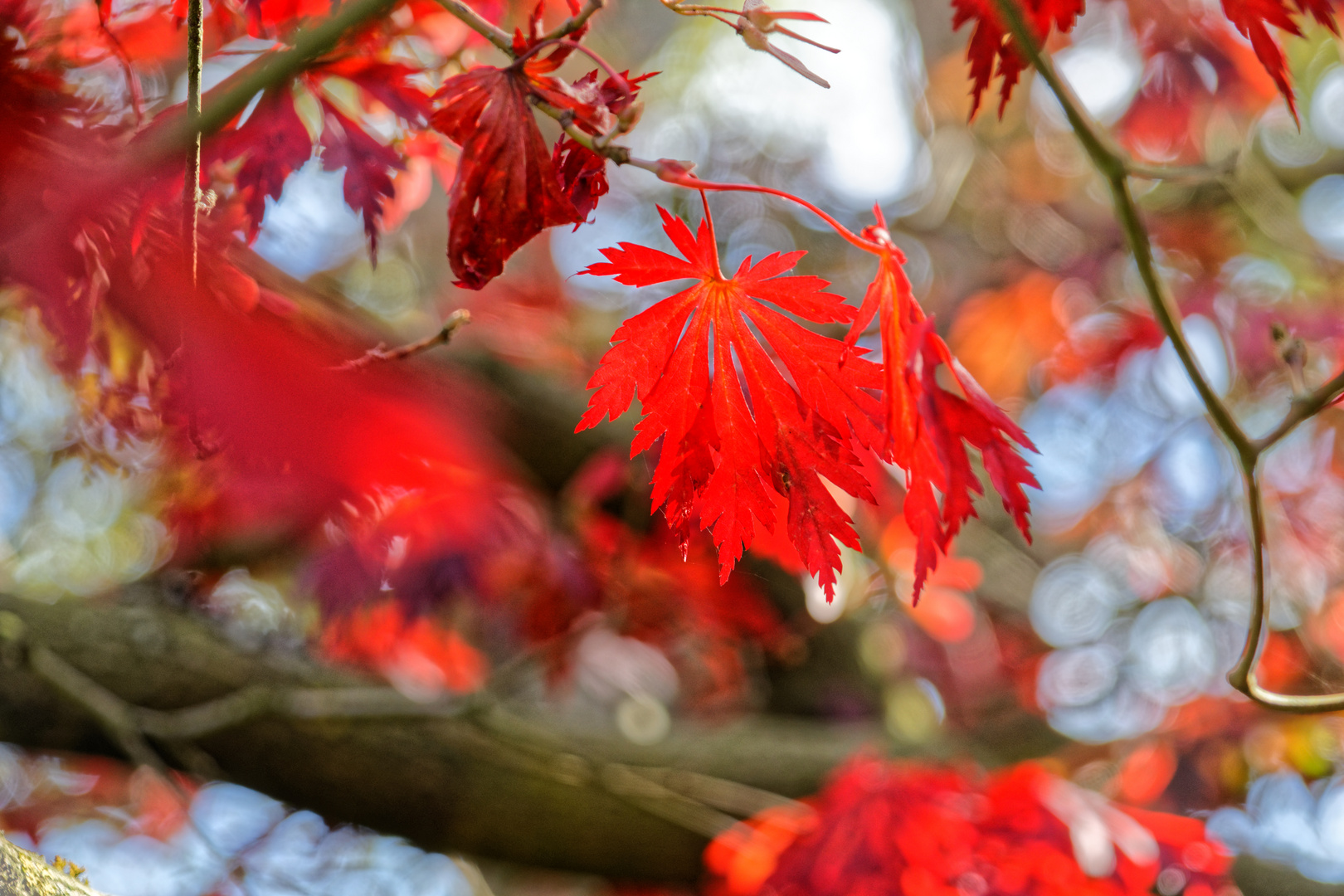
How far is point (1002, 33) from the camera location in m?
0.68

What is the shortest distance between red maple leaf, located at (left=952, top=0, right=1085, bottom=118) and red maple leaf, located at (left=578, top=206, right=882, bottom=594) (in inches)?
10.5

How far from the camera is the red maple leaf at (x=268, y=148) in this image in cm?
67

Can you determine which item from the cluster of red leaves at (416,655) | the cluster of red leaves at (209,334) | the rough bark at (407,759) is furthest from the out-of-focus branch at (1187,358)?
the cluster of red leaves at (416,655)

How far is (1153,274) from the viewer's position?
0.50 metres

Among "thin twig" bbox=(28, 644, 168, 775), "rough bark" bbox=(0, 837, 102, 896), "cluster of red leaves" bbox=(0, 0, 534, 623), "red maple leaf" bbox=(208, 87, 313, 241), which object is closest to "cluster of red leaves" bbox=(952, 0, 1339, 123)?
"cluster of red leaves" bbox=(0, 0, 534, 623)

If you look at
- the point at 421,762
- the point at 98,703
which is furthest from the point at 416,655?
the point at 98,703

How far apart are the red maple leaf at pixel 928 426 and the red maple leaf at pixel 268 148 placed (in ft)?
1.51

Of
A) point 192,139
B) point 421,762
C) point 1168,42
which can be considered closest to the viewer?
point 192,139

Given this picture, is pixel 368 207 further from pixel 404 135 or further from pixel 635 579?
pixel 635 579

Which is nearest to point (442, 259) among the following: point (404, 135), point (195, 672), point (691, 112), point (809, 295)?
point (691, 112)

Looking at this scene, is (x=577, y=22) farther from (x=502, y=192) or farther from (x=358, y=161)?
(x=358, y=161)

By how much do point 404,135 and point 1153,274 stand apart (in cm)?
63

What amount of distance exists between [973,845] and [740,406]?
102 centimetres

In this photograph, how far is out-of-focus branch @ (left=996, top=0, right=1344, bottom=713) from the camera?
463mm
